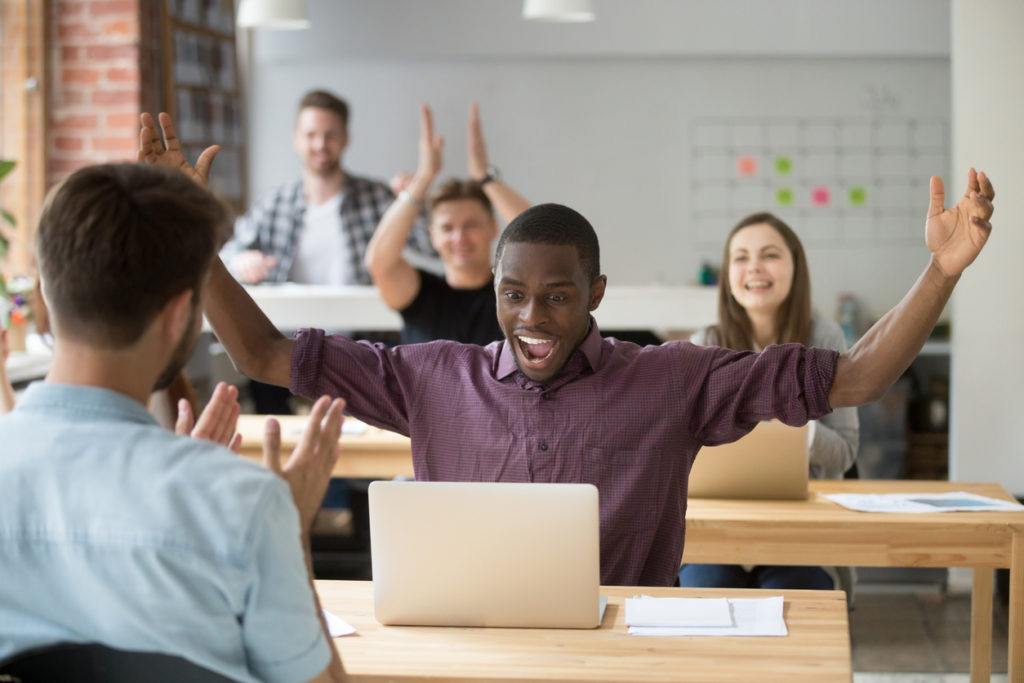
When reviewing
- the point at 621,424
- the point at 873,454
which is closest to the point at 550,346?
the point at 621,424

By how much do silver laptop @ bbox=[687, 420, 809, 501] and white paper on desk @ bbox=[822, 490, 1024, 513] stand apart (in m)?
0.12

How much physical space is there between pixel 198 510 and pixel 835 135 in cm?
541

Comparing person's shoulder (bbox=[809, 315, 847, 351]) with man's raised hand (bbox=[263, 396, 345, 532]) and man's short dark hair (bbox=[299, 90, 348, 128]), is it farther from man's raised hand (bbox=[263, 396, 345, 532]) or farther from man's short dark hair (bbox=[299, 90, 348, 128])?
man's short dark hair (bbox=[299, 90, 348, 128])

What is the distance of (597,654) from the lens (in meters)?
1.60

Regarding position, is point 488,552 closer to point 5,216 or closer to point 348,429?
point 348,429

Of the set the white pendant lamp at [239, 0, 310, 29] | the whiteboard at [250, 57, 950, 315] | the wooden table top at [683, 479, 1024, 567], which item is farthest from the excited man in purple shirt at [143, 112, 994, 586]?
the whiteboard at [250, 57, 950, 315]

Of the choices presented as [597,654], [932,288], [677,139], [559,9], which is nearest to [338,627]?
[597,654]

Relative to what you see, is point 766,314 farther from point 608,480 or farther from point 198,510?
point 198,510

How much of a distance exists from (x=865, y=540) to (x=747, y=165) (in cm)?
371

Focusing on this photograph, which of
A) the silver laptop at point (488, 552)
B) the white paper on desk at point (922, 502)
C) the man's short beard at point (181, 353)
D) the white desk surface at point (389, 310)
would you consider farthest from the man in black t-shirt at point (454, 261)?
the man's short beard at point (181, 353)

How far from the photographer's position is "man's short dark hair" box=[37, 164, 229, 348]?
1.05m

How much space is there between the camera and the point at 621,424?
Result: 1.91 metres

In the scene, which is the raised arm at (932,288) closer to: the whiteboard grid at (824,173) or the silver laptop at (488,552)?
the silver laptop at (488,552)

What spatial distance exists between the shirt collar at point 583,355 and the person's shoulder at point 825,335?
1.36m
